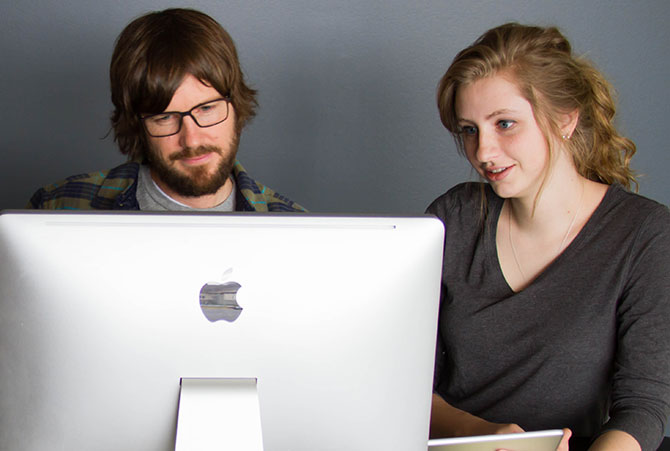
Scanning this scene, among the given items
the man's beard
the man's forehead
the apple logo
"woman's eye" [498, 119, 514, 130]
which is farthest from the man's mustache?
the apple logo

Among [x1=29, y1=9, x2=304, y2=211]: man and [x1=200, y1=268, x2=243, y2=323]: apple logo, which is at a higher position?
[x1=29, y1=9, x2=304, y2=211]: man

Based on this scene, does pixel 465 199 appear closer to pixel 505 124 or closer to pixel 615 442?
pixel 505 124

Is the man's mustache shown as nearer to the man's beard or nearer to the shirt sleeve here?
the man's beard

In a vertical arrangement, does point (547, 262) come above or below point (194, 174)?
below

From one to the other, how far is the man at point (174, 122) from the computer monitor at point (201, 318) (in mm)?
882

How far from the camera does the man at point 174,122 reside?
1.69 meters

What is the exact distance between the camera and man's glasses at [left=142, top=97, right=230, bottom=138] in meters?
1.68

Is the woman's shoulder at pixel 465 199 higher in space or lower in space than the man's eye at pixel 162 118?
lower

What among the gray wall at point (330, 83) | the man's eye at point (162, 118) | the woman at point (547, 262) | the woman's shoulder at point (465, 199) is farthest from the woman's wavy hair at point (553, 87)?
the gray wall at point (330, 83)

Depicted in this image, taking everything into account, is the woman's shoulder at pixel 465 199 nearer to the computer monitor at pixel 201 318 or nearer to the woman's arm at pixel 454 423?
the woman's arm at pixel 454 423

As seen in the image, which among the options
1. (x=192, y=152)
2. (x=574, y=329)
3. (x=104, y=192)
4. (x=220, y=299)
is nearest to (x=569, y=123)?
(x=574, y=329)

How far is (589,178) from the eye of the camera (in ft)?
5.28

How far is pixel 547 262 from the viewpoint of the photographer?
1.56 m

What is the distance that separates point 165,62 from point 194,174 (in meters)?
0.28
